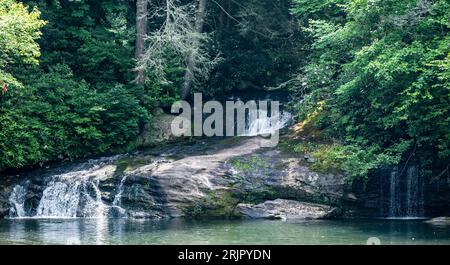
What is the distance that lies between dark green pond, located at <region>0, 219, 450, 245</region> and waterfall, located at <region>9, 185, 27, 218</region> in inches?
A: 50.6

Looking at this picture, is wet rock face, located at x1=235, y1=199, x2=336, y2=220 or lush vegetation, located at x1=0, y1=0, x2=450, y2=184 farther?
wet rock face, located at x1=235, y1=199, x2=336, y2=220

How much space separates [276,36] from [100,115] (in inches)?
331

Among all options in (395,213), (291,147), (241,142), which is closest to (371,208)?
(395,213)

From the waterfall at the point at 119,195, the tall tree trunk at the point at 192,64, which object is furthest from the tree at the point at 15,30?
Answer: the tall tree trunk at the point at 192,64

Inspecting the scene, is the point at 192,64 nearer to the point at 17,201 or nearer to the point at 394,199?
the point at 17,201

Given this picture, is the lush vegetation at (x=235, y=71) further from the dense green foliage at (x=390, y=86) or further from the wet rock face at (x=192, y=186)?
the wet rock face at (x=192, y=186)

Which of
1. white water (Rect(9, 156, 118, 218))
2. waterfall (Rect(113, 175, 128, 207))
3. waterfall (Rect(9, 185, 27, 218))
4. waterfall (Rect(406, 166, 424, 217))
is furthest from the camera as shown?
waterfall (Rect(9, 185, 27, 218))

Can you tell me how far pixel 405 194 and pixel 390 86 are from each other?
10.1 feet

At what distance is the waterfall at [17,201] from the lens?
2075 cm

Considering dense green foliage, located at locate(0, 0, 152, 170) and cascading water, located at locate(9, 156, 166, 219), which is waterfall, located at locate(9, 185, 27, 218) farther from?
dense green foliage, located at locate(0, 0, 152, 170)

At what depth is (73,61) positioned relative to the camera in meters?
25.7

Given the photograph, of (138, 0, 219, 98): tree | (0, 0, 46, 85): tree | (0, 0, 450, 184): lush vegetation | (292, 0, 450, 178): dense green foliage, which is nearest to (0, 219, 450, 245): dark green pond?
(292, 0, 450, 178): dense green foliage

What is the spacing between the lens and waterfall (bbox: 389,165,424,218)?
19.8m
